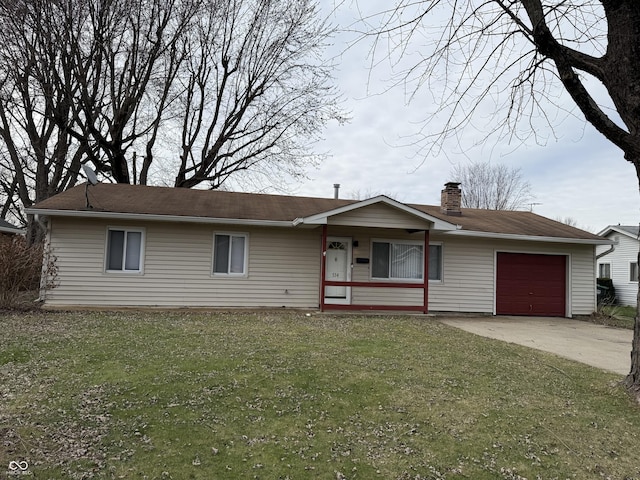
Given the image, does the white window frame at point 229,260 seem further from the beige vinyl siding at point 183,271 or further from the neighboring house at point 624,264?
the neighboring house at point 624,264

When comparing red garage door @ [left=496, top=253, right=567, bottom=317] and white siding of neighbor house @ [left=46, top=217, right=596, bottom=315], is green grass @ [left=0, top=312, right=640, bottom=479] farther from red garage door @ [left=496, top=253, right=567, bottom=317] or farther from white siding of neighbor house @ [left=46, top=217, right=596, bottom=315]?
red garage door @ [left=496, top=253, right=567, bottom=317]

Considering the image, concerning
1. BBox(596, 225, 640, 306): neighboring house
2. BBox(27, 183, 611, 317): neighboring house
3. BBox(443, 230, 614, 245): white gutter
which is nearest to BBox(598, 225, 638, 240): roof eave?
BBox(596, 225, 640, 306): neighboring house

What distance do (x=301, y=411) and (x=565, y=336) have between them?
758cm

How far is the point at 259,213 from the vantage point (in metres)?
11.6

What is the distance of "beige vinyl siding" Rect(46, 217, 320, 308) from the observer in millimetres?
10375

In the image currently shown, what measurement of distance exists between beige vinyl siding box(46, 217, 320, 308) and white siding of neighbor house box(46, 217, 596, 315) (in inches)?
0.9

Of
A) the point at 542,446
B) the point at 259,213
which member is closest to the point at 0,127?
the point at 259,213

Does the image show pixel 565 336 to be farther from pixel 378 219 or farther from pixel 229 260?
pixel 229 260

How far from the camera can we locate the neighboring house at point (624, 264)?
19672 mm

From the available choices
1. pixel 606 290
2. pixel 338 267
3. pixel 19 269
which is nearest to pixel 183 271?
pixel 19 269

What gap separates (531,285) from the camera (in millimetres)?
12641

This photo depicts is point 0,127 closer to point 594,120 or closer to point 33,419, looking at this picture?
point 33,419

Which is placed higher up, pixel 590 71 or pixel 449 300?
pixel 590 71

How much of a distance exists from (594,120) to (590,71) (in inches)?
27.4
